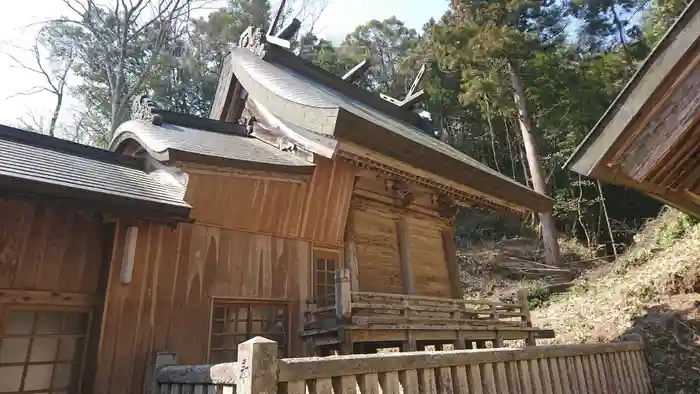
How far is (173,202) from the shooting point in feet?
17.3

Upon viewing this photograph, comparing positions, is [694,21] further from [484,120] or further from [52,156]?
[484,120]

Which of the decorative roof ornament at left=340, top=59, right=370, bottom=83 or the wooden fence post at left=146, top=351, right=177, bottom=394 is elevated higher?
the decorative roof ornament at left=340, top=59, right=370, bottom=83

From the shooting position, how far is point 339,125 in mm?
5535

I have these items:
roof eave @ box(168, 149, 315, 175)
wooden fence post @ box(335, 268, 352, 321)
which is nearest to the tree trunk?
roof eave @ box(168, 149, 315, 175)

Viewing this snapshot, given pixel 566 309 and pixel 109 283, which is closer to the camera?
pixel 109 283

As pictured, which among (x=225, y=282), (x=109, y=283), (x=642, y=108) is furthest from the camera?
(x=225, y=282)

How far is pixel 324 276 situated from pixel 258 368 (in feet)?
14.4

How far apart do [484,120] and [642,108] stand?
24.6 m

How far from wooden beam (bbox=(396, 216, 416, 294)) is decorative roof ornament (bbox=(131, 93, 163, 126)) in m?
4.78

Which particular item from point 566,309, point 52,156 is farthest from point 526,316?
point 52,156

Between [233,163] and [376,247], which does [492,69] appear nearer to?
[376,247]

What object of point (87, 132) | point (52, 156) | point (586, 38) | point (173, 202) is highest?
point (586, 38)

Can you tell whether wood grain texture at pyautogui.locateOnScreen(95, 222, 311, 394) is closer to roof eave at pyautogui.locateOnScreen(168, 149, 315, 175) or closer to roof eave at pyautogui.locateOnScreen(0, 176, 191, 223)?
roof eave at pyautogui.locateOnScreen(0, 176, 191, 223)

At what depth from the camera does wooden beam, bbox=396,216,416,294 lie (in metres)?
8.56
